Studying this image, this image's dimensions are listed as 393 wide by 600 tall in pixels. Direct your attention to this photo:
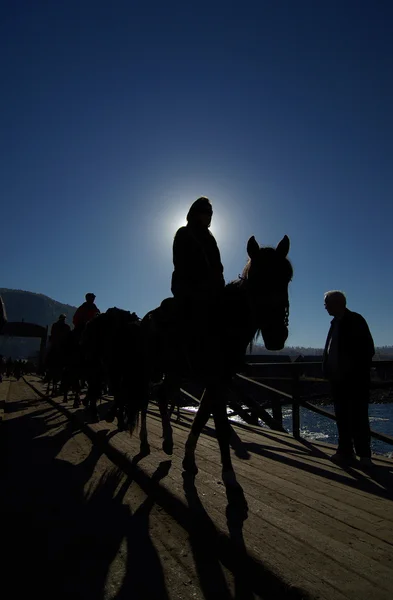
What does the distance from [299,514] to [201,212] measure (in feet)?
10.2

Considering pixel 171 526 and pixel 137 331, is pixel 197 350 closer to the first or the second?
pixel 171 526

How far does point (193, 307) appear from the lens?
359 centimetres

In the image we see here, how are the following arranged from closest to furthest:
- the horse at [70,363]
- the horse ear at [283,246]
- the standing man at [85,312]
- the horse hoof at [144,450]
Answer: the horse ear at [283,246] < the horse hoof at [144,450] < the standing man at [85,312] < the horse at [70,363]

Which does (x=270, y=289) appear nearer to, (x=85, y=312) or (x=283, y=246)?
(x=283, y=246)

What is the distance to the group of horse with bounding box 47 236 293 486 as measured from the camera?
3.22 metres

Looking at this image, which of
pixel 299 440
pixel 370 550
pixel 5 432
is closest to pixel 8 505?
pixel 370 550

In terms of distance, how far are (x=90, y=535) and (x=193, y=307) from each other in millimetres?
2084

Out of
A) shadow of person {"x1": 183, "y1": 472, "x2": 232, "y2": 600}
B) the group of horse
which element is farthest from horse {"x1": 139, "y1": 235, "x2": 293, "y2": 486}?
shadow of person {"x1": 183, "y1": 472, "x2": 232, "y2": 600}

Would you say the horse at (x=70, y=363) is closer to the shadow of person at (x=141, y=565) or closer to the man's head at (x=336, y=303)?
the man's head at (x=336, y=303)

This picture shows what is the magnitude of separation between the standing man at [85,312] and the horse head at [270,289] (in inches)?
288

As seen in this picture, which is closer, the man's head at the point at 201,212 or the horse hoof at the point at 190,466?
the horse hoof at the point at 190,466

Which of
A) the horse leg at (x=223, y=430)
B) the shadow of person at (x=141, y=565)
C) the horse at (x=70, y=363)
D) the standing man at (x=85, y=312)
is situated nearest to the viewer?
the shadow of person at (x=141, y=565)

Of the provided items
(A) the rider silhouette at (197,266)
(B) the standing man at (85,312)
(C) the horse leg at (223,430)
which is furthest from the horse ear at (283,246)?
(B) the standing man at (85,312)

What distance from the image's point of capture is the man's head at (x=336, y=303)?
17.1 ft
